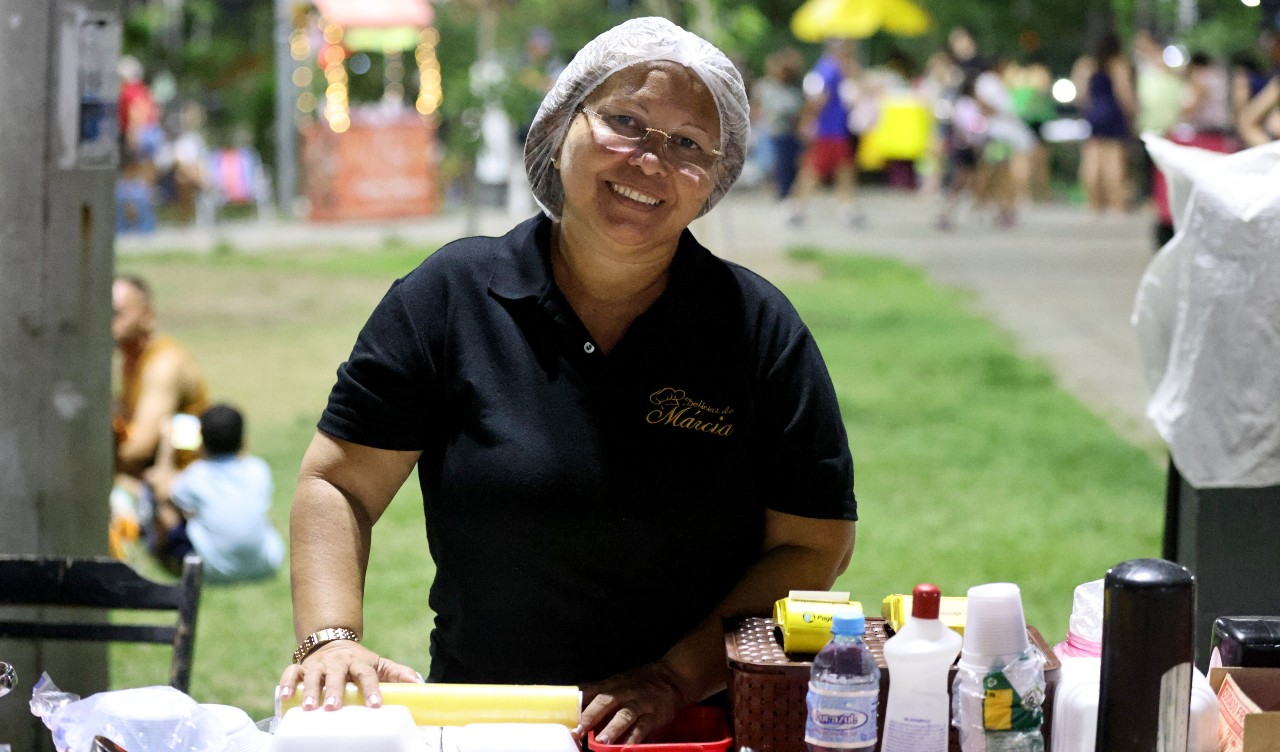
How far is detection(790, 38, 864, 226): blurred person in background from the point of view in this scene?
63.2ft

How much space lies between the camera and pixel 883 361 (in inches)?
466

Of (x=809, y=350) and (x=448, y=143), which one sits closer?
(x=809, y=350)

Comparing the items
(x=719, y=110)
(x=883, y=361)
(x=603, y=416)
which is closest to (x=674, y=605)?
(x=603, y=416)

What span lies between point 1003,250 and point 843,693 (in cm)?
1533

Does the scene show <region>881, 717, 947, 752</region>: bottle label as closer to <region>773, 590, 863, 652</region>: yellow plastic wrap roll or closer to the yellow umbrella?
<region>773, 590, 863, 652</region>: yellow plastic wrap roll

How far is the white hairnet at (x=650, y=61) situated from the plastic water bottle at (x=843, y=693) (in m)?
0.90

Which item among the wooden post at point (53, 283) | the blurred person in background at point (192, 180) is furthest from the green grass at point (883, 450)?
the blurred person in background at point (192, 180)

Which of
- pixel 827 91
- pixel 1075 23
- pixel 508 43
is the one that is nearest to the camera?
pixel 508 43

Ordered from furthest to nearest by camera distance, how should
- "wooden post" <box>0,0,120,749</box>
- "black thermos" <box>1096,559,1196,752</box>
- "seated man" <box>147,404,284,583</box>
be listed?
"seated man" <box>147,404,284,583</box> → "wooden post" <box>0,0,120,749</box> → "black thermos" <box>1096,559,1196,752</box>

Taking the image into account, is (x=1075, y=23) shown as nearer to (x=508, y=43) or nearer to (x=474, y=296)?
(x=508, y=43)

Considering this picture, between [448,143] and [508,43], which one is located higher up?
[508,43]

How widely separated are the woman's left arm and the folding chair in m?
1.34

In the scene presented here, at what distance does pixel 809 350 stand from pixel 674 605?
1.62 ft

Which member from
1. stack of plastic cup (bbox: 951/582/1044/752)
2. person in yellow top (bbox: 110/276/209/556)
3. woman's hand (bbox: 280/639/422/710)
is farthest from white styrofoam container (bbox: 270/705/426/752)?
person in yellow top (bbox: 110/276/209/556)
